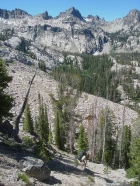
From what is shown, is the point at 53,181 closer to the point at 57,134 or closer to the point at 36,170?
the point at 36,170

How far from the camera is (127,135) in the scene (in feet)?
170

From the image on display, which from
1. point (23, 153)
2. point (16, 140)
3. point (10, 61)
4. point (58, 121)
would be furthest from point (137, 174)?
point (10, 61)

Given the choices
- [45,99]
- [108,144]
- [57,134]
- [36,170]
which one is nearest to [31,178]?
[36,170]

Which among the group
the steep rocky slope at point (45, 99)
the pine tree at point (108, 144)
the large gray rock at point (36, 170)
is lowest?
the pine tree at point (108, 144)

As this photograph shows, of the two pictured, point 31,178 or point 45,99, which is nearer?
point 31,178

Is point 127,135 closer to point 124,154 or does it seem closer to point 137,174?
point 124,154

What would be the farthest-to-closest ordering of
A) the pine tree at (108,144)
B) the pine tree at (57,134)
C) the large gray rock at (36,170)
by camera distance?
the pine tree at (57,134), the pine tree at (108,144), the large gray rock at (36,170)

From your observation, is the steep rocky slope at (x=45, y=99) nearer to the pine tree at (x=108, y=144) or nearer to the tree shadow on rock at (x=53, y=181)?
the pine tree at (x=108, y=144)

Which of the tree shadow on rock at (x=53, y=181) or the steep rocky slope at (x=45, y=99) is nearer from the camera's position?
the tree shadow on rock at (x=53, y=181)

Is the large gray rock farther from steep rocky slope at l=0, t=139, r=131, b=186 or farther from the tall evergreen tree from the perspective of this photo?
the tall evergreen tree

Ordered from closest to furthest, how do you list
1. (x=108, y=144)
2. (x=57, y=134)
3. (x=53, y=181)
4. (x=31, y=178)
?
(x=31, y=178) < (x=53, y=181) < (x=108, y=144) < (x=57, y=134)

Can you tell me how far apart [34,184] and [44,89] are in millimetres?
86021

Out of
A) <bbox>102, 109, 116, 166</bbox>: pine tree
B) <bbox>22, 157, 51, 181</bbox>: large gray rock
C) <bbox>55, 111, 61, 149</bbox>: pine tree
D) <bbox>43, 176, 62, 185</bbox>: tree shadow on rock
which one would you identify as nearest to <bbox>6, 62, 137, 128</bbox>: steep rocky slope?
<bbox>55, 111, 61, 149</bbox>: pine tree

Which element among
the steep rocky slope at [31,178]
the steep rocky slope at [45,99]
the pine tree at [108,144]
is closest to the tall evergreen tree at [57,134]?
the pine tree at [108,144]
